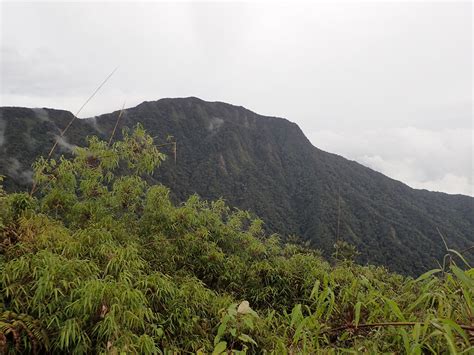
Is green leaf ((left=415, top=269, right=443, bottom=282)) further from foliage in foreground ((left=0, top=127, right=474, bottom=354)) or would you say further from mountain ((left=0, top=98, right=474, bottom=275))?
mountain ((left=0, top=98, right=474, bottom=275))

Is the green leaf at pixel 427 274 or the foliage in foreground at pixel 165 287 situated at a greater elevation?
the green leaf at pixel 427 274

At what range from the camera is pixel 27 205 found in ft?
10.8

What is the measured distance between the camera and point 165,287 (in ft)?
8.97

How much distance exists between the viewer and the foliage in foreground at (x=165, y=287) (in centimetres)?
120

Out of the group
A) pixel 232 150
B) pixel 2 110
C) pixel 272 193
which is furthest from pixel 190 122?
pixel 2 110

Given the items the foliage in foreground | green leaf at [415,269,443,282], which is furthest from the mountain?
green leaf at [415,269,443,282]

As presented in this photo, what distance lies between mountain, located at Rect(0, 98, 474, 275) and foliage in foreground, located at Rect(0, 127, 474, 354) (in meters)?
40.7

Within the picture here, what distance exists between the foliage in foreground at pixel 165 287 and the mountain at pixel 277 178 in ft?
134

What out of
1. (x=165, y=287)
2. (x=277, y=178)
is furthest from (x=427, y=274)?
(x=277, y=178)

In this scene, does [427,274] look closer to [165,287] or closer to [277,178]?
[165,287]

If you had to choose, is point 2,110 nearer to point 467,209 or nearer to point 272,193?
point 272,193

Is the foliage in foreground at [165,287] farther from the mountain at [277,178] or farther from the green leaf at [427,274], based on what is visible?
the mountain at [277,178]

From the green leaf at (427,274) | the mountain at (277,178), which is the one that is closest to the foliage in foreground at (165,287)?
the green leaf at (427,274)

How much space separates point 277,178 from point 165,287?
312 feet
